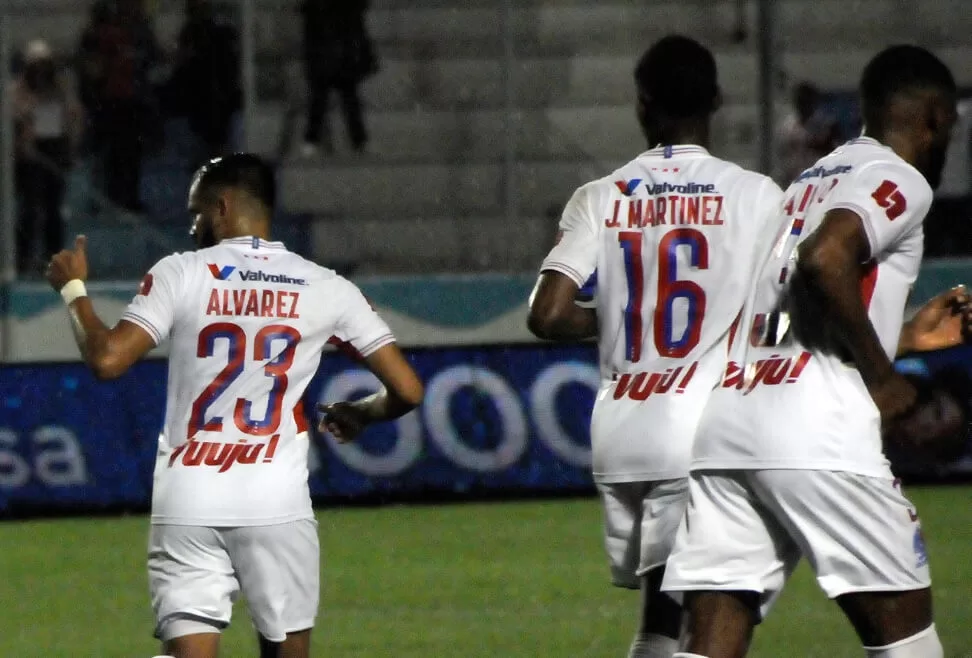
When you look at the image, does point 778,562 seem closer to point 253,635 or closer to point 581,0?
point 253,635

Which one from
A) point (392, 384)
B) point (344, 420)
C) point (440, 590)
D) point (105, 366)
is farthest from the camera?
point (440, 590)

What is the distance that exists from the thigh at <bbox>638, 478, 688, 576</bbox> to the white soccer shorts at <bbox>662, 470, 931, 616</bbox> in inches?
20.5

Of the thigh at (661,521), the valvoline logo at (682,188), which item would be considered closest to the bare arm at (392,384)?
the thigh at (661,521)

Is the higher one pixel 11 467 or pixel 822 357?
pixel 822 357

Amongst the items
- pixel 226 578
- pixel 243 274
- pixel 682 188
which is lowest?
pixel 226 578

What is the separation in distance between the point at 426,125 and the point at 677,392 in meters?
9.15

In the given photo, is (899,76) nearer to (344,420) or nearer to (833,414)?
(833,414)

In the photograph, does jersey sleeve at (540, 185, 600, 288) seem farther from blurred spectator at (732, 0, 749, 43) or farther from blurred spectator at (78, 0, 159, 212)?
blurred spectator at (732, 0, 749, 43)

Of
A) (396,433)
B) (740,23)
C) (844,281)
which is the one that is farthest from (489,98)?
(844,281)

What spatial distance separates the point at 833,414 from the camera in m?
3.97

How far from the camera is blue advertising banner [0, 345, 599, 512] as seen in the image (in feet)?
35.2

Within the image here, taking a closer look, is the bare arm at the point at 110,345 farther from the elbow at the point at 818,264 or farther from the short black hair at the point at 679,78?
the elbow at the point at 818,264

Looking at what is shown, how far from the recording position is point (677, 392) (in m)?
4.66

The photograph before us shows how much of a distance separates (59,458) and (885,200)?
7677mm
